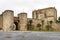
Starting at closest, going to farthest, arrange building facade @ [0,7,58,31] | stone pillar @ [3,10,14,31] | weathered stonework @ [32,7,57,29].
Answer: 1. stone pillar @ [3,10,14,31]
2. building facade @ [0,7,58,31]
3. weathered stonework @ [32,7,57,29]

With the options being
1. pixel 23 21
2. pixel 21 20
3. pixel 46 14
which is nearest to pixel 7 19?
pixel 21 20

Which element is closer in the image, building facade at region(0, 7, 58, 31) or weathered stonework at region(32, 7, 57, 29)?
building facade at region(0, 7, 58, 31)

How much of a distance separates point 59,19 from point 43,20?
20.9 feet

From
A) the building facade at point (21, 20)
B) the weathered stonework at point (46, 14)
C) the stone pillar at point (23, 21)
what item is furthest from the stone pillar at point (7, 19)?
the weathered stonework at point (46, 14)

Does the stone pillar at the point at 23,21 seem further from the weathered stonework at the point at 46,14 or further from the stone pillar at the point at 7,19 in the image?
the weathered stonework at the point at 46,14

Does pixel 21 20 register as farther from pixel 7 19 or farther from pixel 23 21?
pixel 7 19

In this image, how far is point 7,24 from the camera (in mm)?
57500

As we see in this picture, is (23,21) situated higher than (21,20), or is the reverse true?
(21,20)

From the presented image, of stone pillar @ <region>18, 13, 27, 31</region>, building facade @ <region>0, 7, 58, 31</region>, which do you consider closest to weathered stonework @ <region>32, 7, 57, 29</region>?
building facade @ <region>0, 7, 58, 31</region>

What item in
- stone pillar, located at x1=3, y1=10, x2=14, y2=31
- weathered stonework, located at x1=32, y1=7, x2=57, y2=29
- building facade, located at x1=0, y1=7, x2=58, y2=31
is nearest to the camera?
stone pillar, located at x1=3, y1=10, x2=14, y2=31

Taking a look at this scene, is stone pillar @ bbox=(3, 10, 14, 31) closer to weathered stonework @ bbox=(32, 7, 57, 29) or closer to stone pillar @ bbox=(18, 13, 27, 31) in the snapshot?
stone pillar @ bbox=(18, 13, 27, 31)

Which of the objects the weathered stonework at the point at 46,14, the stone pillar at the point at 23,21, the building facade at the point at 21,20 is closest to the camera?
the building facade at the point at 21,20

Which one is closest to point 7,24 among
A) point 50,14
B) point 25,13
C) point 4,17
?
point 4,17

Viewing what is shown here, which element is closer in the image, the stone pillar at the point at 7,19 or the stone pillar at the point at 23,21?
the stone pillar at the point at 7,19
